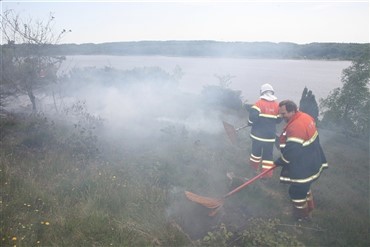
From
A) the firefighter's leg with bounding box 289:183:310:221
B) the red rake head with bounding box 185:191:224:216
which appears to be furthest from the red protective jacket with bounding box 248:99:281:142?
the red rake head with bounding box 185:191:224:216

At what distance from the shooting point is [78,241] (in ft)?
11.4

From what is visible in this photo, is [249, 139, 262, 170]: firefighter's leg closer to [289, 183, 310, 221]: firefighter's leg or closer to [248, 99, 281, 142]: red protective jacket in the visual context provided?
[248, 99, 281, 142]: red protective jacket

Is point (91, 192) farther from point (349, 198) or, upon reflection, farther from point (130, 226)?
point (349, 198)

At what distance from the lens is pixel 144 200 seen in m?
4.61

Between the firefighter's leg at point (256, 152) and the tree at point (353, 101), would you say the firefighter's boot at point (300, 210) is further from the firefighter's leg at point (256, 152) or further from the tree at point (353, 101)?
the tree at point (353, 101)

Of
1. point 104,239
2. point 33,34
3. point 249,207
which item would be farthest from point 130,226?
point 33,34

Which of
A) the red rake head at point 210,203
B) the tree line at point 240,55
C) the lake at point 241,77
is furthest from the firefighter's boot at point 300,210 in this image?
the lake at point 241,77

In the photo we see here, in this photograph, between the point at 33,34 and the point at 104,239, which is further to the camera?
the point at 33,34

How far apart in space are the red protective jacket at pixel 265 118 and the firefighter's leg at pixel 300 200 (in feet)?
5.11

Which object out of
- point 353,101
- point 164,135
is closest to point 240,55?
point 353,101

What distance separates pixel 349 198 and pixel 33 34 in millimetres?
10157

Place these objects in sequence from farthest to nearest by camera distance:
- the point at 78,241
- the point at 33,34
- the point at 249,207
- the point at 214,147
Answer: the point at 33,34 < the point at 214,147 < the point at 249,207 < the point at 78,241

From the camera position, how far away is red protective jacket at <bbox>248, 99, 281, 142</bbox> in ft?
19.1

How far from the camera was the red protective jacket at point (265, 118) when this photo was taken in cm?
582
